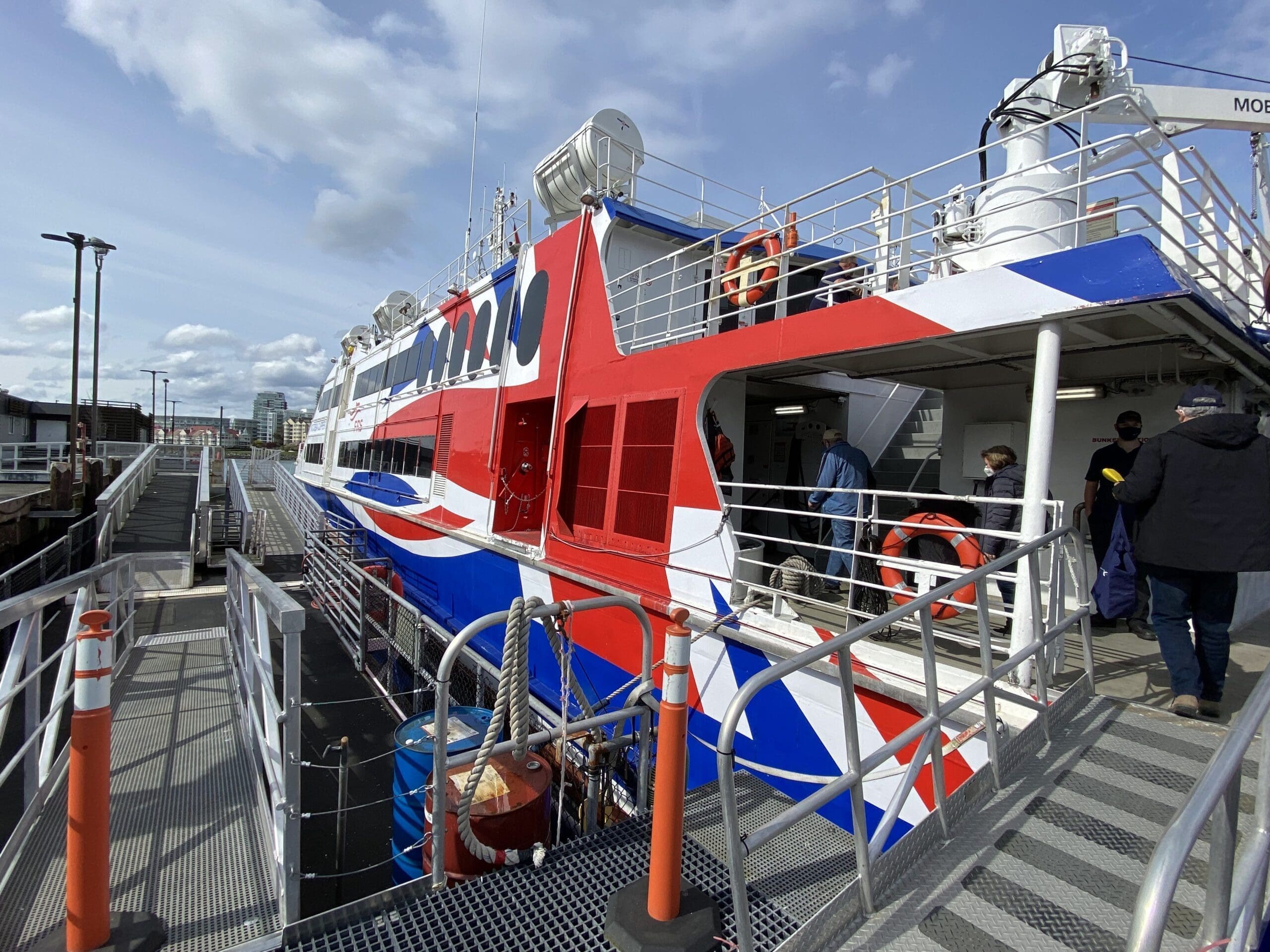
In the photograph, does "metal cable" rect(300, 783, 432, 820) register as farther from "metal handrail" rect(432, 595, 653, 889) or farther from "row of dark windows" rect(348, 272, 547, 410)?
"row of dark windows" rect(348, 272, 547, 410)

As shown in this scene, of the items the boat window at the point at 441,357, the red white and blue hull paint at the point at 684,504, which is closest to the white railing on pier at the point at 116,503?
the red white and blue hull paint at the point at 684,504

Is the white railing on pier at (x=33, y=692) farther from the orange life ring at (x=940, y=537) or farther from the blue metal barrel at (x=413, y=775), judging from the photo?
the orange life ring at (x=940, y=537)

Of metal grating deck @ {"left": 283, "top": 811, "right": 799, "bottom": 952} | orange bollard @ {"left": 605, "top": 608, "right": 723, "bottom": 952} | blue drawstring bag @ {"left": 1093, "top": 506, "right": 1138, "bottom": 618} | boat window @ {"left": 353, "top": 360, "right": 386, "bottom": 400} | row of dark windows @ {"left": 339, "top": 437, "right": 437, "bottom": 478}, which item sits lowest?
metal grating deck @ {"left": 283, "top": 811, "right": 799, "bottom": 952}

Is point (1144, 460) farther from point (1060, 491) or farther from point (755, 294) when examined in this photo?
point (755, 294)

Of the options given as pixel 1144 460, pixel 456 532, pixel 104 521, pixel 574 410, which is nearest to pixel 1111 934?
pixel 1144 460

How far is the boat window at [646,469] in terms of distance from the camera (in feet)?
17.2

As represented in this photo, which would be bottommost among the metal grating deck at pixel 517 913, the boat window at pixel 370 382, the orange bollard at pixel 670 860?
the metal grating deck at pixel 517 913

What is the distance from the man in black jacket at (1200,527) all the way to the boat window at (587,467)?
3.85 m

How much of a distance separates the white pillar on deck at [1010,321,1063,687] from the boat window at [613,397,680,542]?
2537 mm

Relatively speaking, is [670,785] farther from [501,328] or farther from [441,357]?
[441,357]

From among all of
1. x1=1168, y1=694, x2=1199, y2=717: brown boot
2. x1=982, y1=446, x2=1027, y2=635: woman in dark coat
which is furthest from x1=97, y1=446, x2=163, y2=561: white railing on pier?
x1=1168, y1=694, x2=1199, y2=717: brown boot

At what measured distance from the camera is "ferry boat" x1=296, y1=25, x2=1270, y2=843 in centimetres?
331

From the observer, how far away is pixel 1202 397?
3182 millimetres

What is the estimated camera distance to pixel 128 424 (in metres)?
50.9
